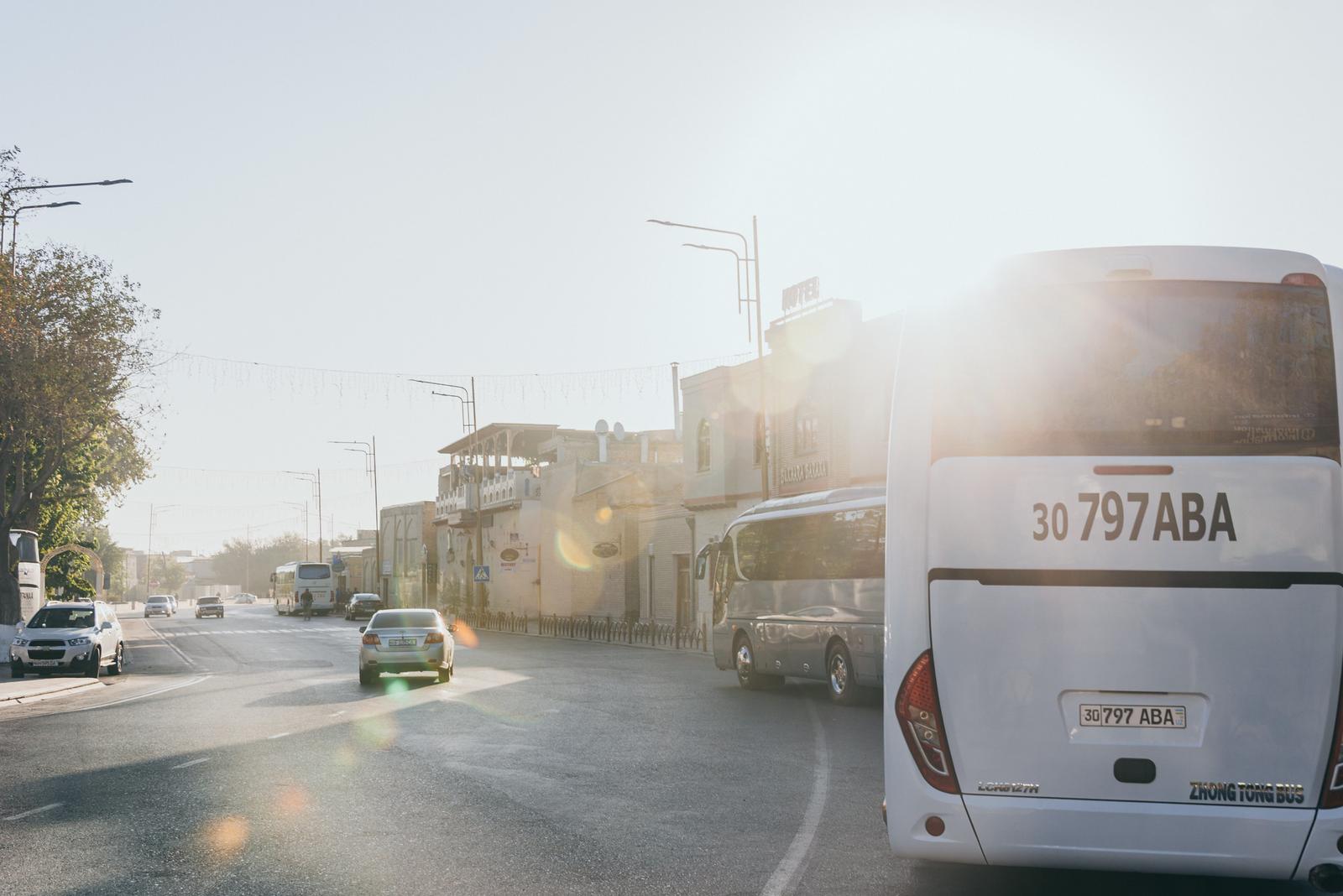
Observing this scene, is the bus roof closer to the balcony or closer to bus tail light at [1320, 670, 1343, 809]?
bus tail light at [1320, 670, 1343, 809]

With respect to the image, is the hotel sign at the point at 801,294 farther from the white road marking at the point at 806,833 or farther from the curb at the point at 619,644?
the white road marking at the point at 806,833

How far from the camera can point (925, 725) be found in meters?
5.95

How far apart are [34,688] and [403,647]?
6.99 meters

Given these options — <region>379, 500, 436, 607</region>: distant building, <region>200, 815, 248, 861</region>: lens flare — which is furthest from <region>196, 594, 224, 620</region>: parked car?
<region>200, 815, 248, 861</region>: lens flare

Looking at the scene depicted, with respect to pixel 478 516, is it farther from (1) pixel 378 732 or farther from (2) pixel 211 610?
(1) pixel 378 732

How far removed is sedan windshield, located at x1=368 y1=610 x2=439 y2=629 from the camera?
24312mm

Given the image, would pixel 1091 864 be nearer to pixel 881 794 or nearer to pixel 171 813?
pixel 881 794

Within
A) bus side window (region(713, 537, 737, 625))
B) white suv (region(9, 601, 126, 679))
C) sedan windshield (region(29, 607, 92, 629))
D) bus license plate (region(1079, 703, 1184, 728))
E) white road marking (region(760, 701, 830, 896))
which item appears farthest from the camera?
sedan windshield (region(29, 607, 92, 629))

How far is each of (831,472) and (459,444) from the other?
5258 centimetres

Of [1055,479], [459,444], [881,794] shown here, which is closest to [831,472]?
[881,794]

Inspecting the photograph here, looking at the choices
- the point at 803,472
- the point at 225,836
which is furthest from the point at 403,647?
the point at 225,836

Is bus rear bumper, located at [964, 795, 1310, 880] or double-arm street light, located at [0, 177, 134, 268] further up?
double-arm street light, located at [0, 177, 134, 268]

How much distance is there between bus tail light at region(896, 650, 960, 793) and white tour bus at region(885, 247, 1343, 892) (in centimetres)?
1

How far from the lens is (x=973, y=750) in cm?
586
